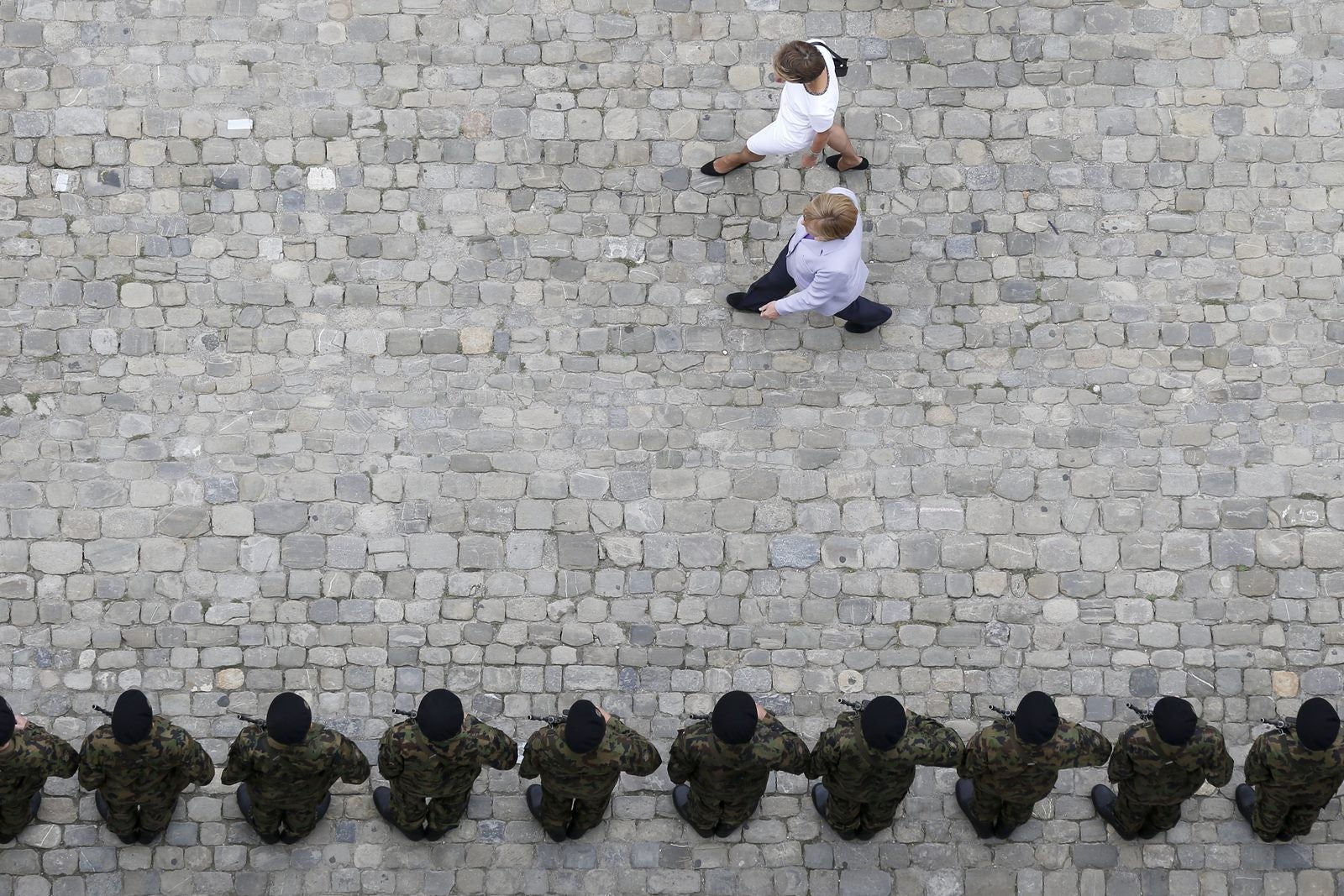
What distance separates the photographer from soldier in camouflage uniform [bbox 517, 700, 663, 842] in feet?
25.1

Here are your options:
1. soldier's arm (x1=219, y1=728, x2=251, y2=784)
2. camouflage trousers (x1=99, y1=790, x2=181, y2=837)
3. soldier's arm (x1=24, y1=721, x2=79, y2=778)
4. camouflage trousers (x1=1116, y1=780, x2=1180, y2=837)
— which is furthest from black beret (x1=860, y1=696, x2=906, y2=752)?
soldier's arm (x1=24, y1=721, x2=79, y2=778)

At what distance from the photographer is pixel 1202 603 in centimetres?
937

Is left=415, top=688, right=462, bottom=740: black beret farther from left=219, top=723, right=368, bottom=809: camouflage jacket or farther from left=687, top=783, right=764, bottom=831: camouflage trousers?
left=687, top=783, right=764, bottom=831: camouflage trousers

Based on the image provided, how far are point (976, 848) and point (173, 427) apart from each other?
21.2ft

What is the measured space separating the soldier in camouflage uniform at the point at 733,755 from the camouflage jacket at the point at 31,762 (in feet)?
12.3

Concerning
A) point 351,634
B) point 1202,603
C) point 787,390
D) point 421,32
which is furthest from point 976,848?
point 421,32

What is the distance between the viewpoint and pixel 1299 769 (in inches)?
316

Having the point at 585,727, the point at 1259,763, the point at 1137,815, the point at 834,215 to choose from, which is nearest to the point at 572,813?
the point at 585,727

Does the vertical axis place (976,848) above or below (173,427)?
below

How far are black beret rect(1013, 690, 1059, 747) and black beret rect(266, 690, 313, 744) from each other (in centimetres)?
424

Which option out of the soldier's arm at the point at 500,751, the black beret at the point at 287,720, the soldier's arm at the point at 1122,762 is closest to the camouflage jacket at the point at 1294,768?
the soldier's arm at the point at 1122,762

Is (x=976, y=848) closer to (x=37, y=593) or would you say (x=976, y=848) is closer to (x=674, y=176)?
(x=674, y=176)

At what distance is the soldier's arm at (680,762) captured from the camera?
320 inches

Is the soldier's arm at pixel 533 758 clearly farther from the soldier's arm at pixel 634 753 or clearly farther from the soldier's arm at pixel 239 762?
the soldier's arm at pixel 239 762
